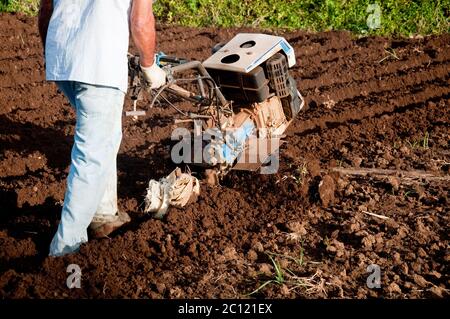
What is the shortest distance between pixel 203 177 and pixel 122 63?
143cm

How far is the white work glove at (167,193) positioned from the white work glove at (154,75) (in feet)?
2.34

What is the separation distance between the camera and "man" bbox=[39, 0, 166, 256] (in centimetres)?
371

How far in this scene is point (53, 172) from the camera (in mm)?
5395

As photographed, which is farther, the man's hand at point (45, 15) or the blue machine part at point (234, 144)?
the blue machine part at point (234, 144)

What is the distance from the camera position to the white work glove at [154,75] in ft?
13.2

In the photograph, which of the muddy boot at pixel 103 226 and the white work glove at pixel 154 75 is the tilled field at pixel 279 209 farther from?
the white work glove at pixel 154 75

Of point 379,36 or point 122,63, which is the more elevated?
point 379,36

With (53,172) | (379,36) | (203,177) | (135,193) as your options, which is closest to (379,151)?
(203,177)

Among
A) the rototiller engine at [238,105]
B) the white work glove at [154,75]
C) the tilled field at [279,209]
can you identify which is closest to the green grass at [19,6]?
the tilled field at [279,209]

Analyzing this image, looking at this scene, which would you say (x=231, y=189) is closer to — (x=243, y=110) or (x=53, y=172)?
(x=243, y=110)

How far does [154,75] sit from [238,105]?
1391 mm

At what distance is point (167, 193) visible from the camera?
446 cm

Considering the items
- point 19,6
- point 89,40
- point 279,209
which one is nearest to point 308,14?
point 19,6

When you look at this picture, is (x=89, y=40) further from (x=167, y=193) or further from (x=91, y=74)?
(x=167, y=193)
